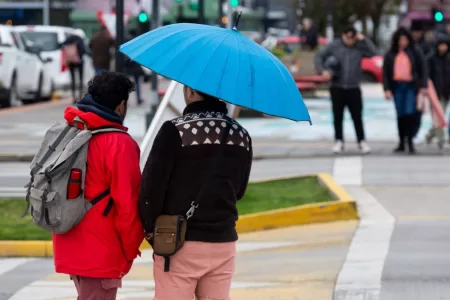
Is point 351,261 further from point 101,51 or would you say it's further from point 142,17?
point 101,51

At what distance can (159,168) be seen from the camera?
16.3 ft

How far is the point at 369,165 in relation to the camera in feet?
52.8

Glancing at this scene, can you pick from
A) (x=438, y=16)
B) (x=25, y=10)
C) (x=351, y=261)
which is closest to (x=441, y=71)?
(x=351, y=261)

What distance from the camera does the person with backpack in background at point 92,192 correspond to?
16.8ft

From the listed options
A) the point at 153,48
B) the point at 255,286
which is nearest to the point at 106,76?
the point at 153,48

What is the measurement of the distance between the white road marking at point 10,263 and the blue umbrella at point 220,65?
428cm

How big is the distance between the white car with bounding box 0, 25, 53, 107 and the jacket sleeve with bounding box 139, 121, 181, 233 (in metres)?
21.5

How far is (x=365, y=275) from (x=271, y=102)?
3639 mm

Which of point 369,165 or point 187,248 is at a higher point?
point 187,248

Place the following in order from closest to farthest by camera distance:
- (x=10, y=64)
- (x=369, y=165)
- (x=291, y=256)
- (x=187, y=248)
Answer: (x=187, y=248) → (x=291, y=256) → (x=369, y=165) → (x=10, y=64)

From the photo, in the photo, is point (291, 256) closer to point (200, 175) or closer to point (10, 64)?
point (200, 175)

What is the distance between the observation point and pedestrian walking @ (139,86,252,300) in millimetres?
4984

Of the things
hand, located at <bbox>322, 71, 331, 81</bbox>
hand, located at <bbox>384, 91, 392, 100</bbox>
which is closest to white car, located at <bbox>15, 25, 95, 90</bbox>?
hand, located at <bbox>322, 71, 331, 81</bbox>

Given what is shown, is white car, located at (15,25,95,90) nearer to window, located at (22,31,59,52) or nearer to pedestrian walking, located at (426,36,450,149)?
window, located at (22,31,59,52)
